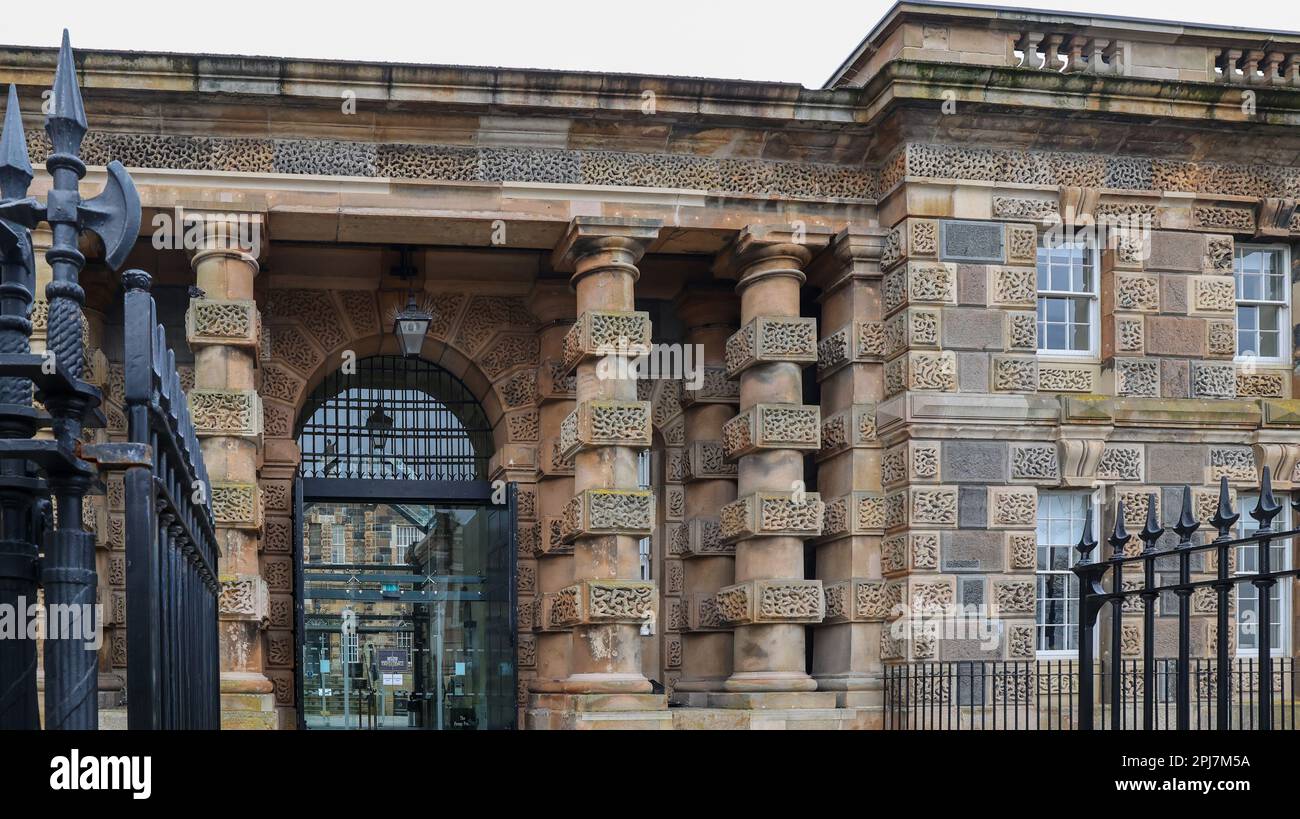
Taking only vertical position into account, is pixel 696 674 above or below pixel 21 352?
below

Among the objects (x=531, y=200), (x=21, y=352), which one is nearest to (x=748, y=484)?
(x=531, y=200)

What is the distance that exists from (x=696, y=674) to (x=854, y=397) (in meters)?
3.62

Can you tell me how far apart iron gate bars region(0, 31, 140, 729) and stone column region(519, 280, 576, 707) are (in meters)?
13.0

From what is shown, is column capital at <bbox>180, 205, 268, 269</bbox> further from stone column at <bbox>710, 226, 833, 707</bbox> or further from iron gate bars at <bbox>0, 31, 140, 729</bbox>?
iron gate bars at <bbox>0, 31, 140, 729</bbox>

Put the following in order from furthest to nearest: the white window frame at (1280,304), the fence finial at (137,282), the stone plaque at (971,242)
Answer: the white window frame at (1280,304) → the stone plaque at (971,242) → the fence finial at (137,282)

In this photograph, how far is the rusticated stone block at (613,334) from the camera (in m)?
15.6

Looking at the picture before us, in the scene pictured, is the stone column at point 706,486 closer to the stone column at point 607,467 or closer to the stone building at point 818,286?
the stone building at point 818,286

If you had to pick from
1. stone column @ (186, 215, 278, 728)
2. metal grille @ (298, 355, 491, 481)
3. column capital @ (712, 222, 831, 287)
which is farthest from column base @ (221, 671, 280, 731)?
column capital @ (712, 222, 831, 287)

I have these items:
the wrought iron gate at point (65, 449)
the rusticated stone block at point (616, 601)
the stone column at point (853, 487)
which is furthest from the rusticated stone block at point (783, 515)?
the wrought iron gate at point (65, 449)

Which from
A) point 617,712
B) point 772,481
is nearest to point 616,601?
point 617,712

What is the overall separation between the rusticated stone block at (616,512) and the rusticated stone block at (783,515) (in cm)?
108

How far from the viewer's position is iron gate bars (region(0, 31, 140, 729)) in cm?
392

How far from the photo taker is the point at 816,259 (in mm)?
16750

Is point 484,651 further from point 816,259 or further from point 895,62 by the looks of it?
A: point 895,62
